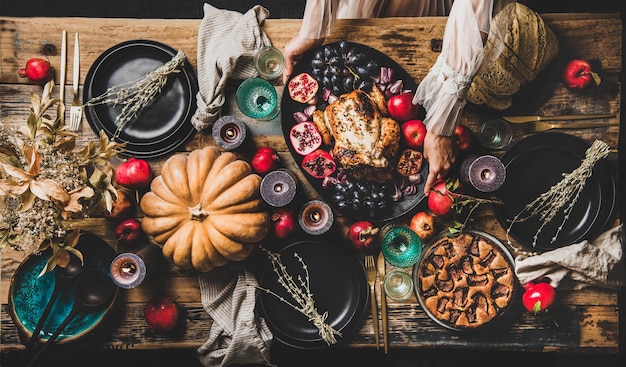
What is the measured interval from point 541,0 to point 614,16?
43 centimetres

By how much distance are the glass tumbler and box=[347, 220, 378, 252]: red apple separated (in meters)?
0.05

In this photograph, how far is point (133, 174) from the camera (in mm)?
1934

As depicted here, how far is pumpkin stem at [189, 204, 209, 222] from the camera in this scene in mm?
1777

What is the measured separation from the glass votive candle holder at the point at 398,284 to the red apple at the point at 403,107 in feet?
1.97

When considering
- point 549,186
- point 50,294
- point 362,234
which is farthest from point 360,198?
point 50,294

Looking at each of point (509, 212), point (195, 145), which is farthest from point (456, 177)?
point (195, 145)

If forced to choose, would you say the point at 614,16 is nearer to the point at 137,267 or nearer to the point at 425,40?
the point at 425,40

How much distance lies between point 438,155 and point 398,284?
0.53 m

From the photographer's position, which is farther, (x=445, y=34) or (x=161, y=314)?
(x=161, y=314)

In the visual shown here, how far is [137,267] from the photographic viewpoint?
182 cm

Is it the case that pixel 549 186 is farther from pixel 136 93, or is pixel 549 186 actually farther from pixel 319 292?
pixel 136 93

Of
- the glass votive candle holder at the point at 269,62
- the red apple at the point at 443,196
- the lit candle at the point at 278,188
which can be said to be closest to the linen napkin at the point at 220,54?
the glass votive candle holder at the point at 269,62

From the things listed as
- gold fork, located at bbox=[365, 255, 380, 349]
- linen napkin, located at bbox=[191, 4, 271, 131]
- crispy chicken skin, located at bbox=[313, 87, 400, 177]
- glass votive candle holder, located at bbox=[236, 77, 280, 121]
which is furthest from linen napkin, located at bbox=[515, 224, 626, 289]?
linen napkin, located at bbox=[191, 4, 271, 131]

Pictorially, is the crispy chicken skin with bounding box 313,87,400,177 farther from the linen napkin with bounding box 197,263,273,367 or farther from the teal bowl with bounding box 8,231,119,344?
the teal bowl with bounding box 8,231,119,344
